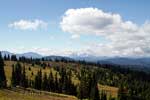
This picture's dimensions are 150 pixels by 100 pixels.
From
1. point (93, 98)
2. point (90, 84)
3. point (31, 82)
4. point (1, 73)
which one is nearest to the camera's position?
point (1, 73)

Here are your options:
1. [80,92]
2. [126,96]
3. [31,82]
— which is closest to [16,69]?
[31,82]

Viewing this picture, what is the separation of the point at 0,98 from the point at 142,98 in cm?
9773

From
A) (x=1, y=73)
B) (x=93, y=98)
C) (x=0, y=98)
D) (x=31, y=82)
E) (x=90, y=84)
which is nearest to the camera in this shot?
(x=0, y=98)

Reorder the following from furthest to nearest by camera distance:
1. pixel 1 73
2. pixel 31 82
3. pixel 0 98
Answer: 1. pixel 31 82
2. pixel 1 73
3. pixel 0 98

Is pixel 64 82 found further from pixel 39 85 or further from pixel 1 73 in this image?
pixel 1 73

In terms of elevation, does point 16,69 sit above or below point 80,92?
above

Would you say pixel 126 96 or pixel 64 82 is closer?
pixel 126 96

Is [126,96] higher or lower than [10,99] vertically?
lower

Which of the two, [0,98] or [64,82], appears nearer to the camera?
[0,98]

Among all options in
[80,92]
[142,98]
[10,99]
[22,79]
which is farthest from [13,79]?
[10,99]

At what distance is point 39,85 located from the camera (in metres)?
154

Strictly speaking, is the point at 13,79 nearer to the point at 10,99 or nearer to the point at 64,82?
the point at 64,82

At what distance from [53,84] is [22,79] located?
16555mm

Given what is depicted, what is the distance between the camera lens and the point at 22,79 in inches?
5960
